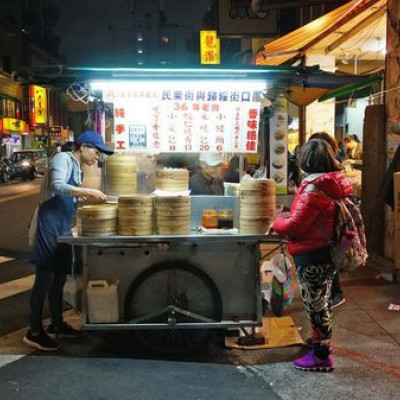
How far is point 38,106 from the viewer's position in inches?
1973

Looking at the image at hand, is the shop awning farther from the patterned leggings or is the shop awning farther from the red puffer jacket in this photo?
the patterned leggings

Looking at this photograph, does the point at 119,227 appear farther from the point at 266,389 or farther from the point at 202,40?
the point at 202,40

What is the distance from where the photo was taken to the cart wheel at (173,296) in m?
5.15

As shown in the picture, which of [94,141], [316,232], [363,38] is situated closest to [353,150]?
[363,38]

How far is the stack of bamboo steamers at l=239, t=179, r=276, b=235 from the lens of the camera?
509cm

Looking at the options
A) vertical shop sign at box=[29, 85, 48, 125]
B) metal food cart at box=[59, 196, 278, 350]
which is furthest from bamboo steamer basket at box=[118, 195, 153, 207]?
vertical shop sign at box=[29, 85, 48, 125]

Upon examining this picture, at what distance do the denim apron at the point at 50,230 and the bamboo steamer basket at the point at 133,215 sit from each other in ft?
2.15

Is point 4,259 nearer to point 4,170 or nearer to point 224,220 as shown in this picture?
point 224,220

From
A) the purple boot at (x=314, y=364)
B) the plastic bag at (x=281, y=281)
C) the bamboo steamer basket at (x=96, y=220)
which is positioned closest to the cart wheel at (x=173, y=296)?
the bamboo steamer basket at (x=96, y=220)

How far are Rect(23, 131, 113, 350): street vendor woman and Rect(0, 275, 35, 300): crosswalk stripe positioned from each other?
2.37 m

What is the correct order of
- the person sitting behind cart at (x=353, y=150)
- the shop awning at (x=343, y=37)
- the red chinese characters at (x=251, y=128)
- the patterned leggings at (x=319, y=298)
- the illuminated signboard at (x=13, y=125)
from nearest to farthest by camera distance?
the patterned leggings at (x=319, y=298), the red chinese characters at (x=251, y=128), the shop awning at (x=343, y=37), the person sitting behind cart at (x=353, y=150), the illuminated signboard at (x=13, y=125)

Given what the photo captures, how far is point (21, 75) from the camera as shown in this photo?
5.40 m

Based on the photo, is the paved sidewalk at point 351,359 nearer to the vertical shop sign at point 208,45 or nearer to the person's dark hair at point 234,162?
the person's dark hair at point 234,162

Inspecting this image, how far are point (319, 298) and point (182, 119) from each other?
2.32 meters
